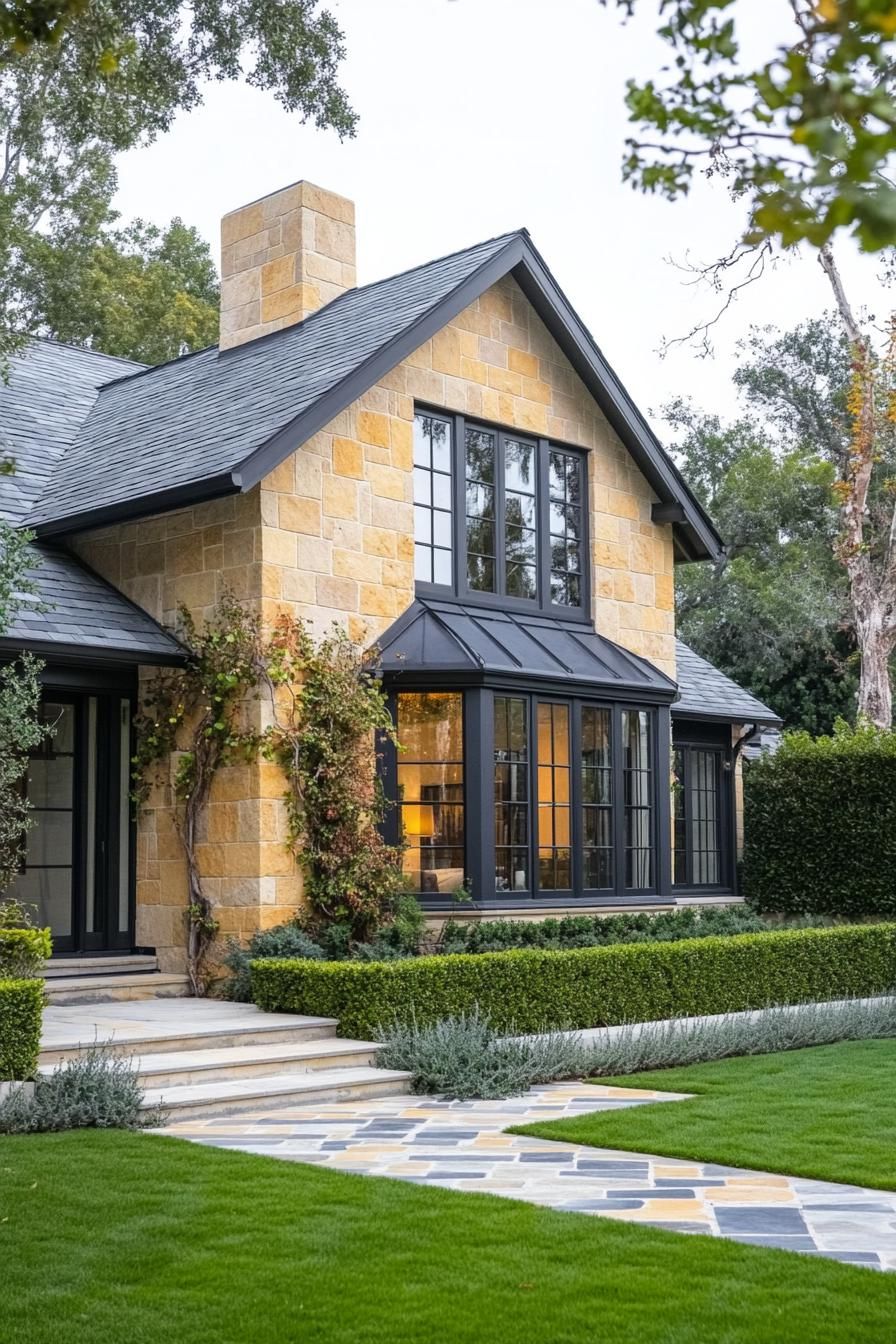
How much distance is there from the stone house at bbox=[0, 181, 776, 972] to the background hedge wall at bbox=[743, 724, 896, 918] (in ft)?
8.49

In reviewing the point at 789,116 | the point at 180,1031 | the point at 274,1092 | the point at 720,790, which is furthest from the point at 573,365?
the point at 789,116

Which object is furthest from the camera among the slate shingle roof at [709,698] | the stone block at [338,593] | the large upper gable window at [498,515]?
the slate shingle roof at [709,698]

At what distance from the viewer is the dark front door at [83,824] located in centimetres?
1311

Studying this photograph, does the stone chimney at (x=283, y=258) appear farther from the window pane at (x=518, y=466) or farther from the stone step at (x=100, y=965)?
the stone step at (x=100, y=965)

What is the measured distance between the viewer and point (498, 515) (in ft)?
48.5

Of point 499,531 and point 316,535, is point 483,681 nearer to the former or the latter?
point 316,535

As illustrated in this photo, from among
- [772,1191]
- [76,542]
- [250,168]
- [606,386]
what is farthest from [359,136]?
[250,168]

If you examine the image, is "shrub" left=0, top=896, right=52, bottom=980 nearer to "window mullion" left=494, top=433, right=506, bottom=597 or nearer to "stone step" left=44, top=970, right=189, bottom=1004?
"stone step" left=44, top=970, right=189, bottom=1004

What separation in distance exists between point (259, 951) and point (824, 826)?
8560mm

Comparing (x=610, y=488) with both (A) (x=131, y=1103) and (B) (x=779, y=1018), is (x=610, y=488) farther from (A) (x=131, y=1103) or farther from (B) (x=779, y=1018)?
(A) (x=131, y=1103)

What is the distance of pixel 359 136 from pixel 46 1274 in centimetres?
1238

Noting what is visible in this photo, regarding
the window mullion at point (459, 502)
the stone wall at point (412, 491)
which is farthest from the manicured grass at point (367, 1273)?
the window mullion at point (459, 502)

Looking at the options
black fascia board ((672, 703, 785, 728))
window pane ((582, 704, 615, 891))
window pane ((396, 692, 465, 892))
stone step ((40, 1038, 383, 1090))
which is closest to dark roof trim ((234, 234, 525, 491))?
window pane ((396, 692, 465, 892))

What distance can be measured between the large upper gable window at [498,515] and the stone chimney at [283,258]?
2601 mm
